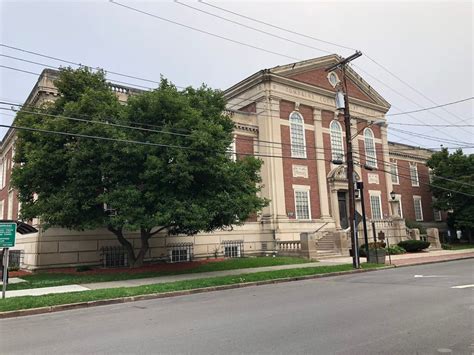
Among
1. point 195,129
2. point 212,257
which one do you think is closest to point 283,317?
point 195,129

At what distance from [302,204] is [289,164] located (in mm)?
3202

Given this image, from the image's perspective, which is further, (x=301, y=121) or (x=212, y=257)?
(x=301, y=121)

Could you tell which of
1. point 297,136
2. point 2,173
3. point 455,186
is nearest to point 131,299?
point 297,136

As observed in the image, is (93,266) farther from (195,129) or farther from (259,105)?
(259,105)

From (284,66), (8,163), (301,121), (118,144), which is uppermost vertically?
(284,66)

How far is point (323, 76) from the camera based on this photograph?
3444cm

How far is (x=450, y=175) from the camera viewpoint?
1607 inches

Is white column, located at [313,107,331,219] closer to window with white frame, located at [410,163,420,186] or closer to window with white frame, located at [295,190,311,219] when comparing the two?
window with white frame, located at [295,190,311,219]

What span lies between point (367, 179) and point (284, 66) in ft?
42.4

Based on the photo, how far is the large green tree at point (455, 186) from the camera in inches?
1523

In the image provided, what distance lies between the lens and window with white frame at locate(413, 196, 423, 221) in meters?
43.4

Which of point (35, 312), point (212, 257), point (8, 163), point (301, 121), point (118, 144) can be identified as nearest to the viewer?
point (35, 312)

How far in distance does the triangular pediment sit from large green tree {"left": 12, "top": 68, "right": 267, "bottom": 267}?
15408 mm

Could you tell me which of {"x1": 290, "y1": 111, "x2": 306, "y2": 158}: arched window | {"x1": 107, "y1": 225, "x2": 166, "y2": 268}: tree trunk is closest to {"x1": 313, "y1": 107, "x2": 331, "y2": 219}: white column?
{"x1": 290, "y1": 111, "x2": 306, "y2": 158}: arched window
